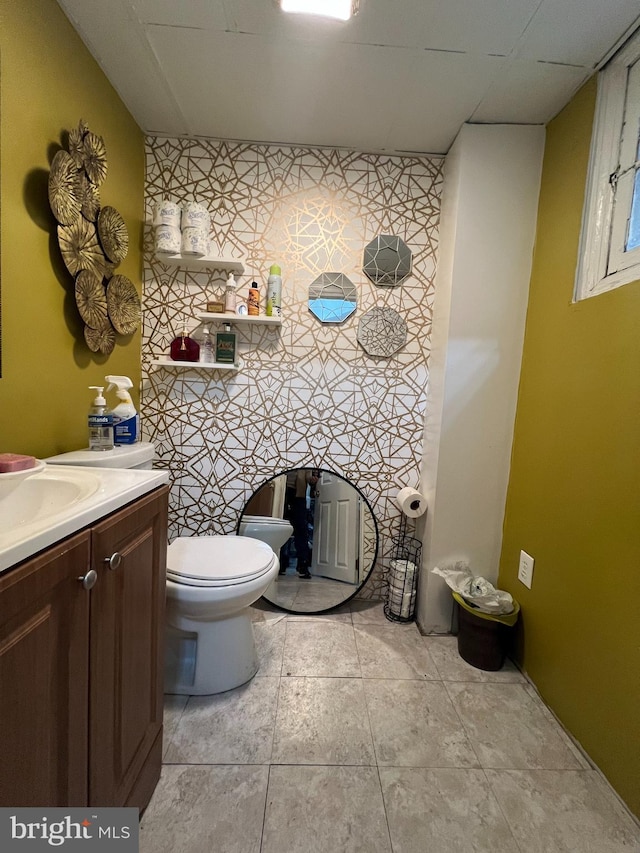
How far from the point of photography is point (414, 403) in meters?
1.90

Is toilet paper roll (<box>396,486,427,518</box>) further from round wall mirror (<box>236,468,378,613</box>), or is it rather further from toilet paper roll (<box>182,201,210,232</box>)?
toilet paper roll (<box>182,201,210,232</box>)

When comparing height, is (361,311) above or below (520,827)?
above

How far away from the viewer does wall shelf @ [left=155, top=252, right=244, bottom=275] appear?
1670 mm

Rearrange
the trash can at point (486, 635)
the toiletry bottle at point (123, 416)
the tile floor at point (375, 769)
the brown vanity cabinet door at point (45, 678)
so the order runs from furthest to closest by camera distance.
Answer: the trash can at point (486, 635)
the toiletry bottle at point (123, 416)
the tile floor at point (375, 769)
the brown vanity cabinet door at point (45, 678)

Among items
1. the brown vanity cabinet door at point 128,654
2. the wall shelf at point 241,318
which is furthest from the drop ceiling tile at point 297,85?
the brown vanity cabinet door at point 128,654

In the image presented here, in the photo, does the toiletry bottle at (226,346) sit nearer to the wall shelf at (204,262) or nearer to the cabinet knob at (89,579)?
the wall shelf at (204,262)

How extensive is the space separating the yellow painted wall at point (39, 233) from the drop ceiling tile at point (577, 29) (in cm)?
151

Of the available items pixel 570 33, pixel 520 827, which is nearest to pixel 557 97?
pixel 570 33

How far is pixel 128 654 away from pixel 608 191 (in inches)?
79.3

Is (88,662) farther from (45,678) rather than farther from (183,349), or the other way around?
(183,349)

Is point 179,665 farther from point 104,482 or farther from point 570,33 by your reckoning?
point 570,33

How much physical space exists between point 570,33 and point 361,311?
1128 mm

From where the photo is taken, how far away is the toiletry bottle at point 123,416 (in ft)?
4.61

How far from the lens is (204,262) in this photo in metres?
1.71
